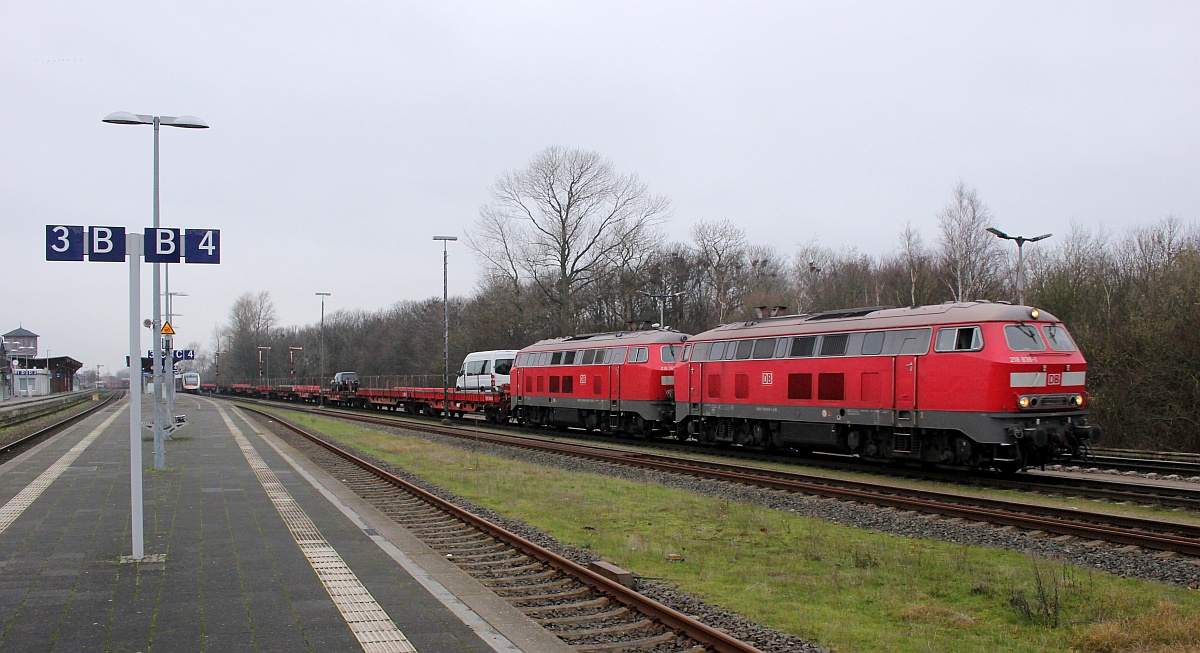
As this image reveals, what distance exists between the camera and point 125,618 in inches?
267

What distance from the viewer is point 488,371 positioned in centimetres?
4284

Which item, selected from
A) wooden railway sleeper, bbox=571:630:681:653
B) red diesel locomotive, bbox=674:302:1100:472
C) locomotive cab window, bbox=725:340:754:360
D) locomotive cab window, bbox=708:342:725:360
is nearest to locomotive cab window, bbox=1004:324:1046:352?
red diesel locomotive, bbox=674:302:1100:472

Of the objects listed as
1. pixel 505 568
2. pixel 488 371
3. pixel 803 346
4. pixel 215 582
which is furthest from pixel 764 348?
pixel 488 371

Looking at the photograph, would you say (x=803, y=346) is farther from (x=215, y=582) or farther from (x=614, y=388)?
(x=215, y=582)

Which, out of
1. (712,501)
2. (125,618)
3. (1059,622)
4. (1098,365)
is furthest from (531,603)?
(1098,365)

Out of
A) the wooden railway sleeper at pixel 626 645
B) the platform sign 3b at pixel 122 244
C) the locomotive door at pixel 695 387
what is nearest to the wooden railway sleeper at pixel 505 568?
the wooden railway sleeper at pixel 626 645

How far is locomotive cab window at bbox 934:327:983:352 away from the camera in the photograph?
1600 cm

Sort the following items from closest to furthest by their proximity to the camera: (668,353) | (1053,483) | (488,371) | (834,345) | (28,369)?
(1053,483) < (834,345) < (668,353) < (488,371) < (28,369)

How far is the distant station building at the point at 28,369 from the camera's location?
97.3 meters

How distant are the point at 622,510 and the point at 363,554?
4.99m

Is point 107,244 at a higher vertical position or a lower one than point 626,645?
higher

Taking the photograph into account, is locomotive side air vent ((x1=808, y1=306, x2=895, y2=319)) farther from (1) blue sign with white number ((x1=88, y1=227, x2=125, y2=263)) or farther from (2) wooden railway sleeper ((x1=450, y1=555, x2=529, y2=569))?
(1) blue sign with white number ((x1=88, y1=227, x2=125, y2=263))

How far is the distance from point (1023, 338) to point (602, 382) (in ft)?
51.2

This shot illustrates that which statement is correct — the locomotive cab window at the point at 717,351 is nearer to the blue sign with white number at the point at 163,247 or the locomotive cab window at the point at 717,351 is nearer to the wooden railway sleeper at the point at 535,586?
the wooden railway sleeper at the point at 535,586
